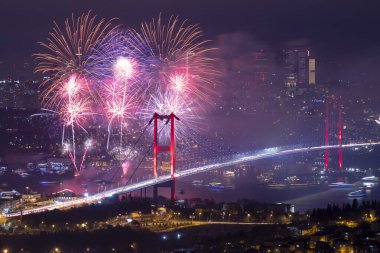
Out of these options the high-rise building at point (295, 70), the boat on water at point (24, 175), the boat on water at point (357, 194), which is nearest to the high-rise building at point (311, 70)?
the high-rise building at point (295, 70)

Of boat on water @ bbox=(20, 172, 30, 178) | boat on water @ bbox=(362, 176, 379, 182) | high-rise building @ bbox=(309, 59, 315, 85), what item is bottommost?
boat on water @ bbox=(362, 176, 379, 182)

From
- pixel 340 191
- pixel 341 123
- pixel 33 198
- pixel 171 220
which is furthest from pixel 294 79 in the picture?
pixel 171 220

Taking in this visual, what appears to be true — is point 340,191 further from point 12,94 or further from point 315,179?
point 12,94

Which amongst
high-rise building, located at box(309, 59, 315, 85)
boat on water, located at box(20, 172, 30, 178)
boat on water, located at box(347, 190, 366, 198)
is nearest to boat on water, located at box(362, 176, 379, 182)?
boat on water, located at box(347, 190, 366, 198)

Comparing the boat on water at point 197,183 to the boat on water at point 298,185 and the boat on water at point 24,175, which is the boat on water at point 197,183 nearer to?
the boat on water at point 298,185

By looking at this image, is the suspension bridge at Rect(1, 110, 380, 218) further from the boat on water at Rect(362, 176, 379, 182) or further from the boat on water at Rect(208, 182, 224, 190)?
the boat on water at Rect(362, 176, 379, 182)

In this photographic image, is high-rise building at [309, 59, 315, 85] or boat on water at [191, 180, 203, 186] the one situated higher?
high-rise building at [309, 59, 315, 85]

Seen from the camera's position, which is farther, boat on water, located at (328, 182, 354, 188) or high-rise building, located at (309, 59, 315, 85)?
high-rise building, located at (309, 59, 315, 85)

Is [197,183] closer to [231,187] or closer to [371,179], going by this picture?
[231,187]

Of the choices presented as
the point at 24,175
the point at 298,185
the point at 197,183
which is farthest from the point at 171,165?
the point at 24,175
